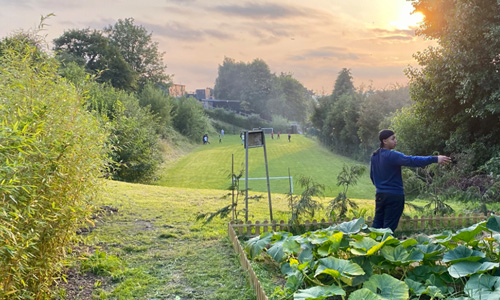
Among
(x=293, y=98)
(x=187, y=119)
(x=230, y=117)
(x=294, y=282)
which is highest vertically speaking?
(x=293, y=98)

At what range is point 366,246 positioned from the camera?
3.93m

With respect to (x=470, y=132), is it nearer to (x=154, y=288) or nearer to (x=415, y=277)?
(x=415, y=277)

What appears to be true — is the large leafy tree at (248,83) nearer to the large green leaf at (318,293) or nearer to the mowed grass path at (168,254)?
the mowed grass path at (168,254)

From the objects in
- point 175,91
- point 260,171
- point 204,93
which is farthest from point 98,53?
point 204,93

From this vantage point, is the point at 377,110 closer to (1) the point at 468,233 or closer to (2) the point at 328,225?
(2) the point at 328,225

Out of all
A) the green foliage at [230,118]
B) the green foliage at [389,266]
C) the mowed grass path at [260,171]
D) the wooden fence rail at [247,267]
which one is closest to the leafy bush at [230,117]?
the green foliage at [230,118]

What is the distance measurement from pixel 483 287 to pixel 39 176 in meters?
3.77

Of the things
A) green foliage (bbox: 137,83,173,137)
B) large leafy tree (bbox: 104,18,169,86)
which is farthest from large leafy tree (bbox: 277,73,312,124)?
green foliage (bbox: 137,83,173,137)

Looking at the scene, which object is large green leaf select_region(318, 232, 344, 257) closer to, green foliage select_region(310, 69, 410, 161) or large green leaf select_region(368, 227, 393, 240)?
large green leaf select_region(368, 227, 393, 240)

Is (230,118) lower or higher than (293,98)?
lower

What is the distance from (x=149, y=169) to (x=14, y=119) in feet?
60.6

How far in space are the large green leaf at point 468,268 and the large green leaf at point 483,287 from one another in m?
0.05

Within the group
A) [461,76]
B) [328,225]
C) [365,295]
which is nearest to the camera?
[365,295]

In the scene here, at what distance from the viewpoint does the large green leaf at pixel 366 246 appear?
12.4 feet
